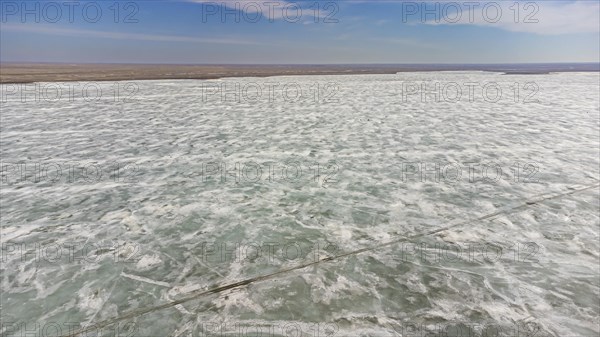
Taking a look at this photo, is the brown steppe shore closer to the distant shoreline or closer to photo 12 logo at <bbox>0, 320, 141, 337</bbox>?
the distant shoreline

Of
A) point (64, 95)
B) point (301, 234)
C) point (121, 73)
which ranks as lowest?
point (301, 234)

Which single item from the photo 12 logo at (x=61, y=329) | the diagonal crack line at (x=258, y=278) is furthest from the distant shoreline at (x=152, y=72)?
the diagonal crack line at (x=258, y=278)

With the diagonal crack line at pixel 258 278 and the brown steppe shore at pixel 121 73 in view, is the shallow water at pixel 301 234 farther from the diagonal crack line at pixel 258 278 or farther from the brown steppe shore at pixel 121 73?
the brown steppe shore at pixel 121 73

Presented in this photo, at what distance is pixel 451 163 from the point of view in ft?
24.1

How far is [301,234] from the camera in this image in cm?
448

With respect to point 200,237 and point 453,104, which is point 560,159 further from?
point 453,104

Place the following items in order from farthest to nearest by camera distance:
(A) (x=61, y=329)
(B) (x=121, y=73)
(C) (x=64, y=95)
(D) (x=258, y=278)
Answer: (B) (x=121, y=73) < (C) (x=64, y=95) < (D) (x=258, y=278) < (A) (x=61, y=329)

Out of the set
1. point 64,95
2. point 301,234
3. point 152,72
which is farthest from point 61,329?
point 152,72

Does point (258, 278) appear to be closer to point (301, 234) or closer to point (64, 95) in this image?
point (301, 234)

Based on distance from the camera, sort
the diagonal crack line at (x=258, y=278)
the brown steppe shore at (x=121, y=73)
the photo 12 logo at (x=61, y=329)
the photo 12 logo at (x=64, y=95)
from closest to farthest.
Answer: the photo 12 logo at (x=61, y=329)
the diagonal crack line at (x=258, y=278)
the photo 12 logo at (x=64, y=95)
the brown steppe shore at (x=121, y=73)

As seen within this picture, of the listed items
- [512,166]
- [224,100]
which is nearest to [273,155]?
[512,166]

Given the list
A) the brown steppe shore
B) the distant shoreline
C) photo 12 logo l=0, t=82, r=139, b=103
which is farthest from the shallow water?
the distant shoreline

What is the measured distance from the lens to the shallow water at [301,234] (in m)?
3.04

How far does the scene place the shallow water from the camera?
3.04 m
